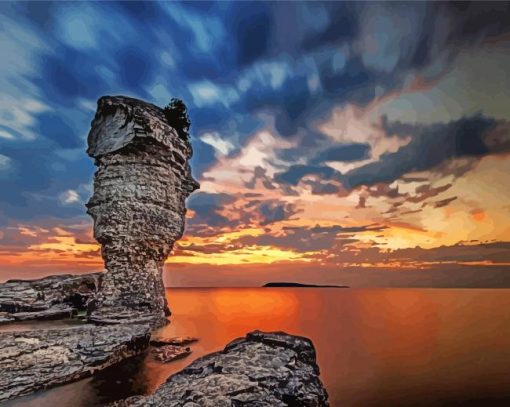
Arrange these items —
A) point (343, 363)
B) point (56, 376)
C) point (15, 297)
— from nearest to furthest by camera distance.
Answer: point (56, 376)
point (343, 363)
point (15, 297)

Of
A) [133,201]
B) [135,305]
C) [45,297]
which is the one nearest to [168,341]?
[135,305]

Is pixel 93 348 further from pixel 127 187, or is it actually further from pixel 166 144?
pixel 166 144

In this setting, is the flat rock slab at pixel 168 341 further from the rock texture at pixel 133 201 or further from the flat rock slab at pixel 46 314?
the flat rock slab at pixel 46 314

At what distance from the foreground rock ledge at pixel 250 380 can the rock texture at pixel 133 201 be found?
11623 millimetres

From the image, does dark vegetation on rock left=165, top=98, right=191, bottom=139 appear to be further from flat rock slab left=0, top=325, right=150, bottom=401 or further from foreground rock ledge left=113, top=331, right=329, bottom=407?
foreground rock ledge left=113, top=331, right=329, bottom=407

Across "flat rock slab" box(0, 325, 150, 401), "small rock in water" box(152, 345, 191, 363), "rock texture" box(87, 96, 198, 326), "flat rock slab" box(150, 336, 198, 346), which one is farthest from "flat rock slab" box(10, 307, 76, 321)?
"small rock in water" box(152, 345, 191, 363)

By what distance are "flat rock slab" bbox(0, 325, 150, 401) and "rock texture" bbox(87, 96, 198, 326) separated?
211 inches

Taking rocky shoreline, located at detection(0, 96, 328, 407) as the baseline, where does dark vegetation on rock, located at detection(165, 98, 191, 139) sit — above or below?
above

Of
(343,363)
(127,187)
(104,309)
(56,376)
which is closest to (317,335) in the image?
(343,363)

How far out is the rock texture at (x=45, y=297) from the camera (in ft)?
75.0

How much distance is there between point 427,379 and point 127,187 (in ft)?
64.2

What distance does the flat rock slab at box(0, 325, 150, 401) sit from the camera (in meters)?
9.58

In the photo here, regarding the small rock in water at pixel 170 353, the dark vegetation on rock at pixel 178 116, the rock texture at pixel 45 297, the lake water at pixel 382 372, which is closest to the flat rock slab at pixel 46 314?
the rock texture at pixel 45 297

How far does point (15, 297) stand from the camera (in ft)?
80.1
